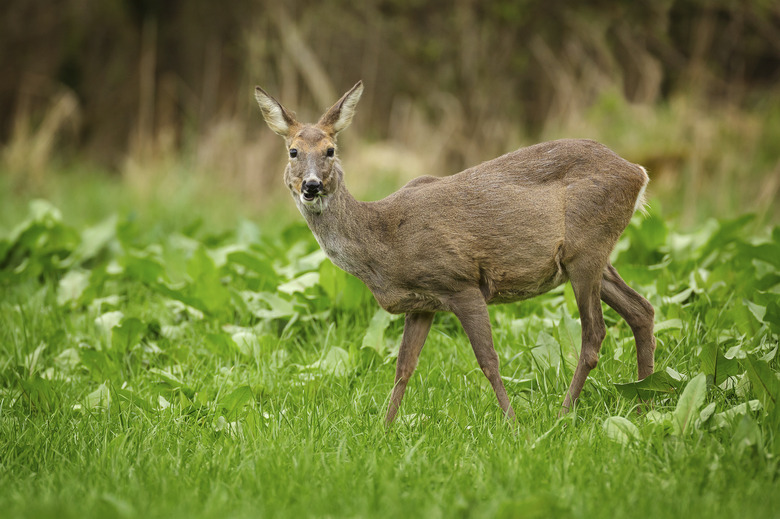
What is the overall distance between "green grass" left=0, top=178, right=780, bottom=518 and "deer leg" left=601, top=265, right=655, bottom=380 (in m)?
0.19

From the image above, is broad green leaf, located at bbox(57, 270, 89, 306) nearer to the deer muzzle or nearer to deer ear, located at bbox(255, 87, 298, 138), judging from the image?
deer ear, located at bbox(255, 87, 298, 138)

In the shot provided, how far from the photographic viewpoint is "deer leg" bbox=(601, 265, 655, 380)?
166 inches

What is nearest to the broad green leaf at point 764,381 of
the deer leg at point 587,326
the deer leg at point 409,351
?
the deer leg at point 587,326

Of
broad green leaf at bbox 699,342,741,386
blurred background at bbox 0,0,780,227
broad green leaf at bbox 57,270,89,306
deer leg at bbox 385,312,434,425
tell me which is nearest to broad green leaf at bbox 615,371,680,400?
broad green leaf at bbox 699,342,741,386

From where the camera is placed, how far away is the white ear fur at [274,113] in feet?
13.7

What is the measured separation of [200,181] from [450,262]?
22.1ft

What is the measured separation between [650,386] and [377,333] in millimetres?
1623

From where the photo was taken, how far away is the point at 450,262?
398 centimetres

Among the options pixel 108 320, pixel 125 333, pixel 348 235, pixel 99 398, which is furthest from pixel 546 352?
pixel 108 320

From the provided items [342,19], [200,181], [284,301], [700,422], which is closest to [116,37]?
[342,19]

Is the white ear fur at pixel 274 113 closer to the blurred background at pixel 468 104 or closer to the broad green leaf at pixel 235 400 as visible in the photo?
the broad green leaf at pixel 235 400

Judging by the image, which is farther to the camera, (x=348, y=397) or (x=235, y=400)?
(x=348, y=397)

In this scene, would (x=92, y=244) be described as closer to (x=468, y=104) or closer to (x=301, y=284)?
A: (x=301, y=284)

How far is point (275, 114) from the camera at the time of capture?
4215 mm
